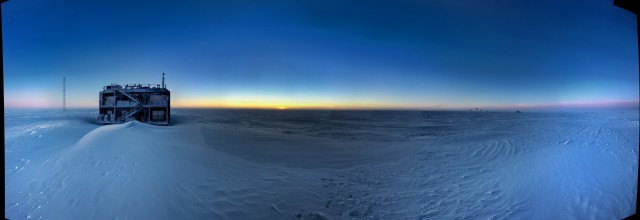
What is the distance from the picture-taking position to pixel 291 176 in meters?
4.60

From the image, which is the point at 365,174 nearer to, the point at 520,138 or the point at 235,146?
the point at 235,146

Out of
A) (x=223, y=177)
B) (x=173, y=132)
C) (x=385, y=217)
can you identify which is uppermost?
(x=173, y=132)

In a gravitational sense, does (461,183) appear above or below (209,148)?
below

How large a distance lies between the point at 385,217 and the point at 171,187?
3077 mm

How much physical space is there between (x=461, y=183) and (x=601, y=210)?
1.75 metres

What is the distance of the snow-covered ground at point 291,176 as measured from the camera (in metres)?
3.21

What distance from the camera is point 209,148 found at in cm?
555

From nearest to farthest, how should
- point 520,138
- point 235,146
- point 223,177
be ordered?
1. point 223,177
2. point 235,146
3. point 520,138

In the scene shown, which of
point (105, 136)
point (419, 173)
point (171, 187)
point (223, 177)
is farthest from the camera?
point (419, 173)

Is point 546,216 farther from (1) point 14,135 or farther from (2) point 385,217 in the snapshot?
(1) point 14,135

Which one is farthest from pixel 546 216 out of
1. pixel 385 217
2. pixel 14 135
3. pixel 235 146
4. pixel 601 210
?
pixel 14 135

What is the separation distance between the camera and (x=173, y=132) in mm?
6094

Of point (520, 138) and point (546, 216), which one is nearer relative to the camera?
point (546, 216)

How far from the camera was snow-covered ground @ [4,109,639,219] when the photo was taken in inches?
126
